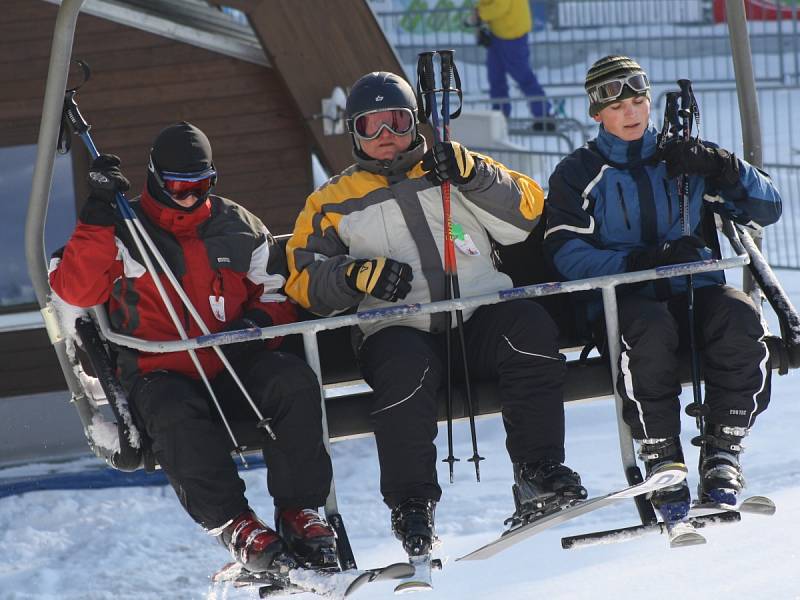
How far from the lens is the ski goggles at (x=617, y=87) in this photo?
4.35m

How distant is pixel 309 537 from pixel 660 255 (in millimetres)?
1429

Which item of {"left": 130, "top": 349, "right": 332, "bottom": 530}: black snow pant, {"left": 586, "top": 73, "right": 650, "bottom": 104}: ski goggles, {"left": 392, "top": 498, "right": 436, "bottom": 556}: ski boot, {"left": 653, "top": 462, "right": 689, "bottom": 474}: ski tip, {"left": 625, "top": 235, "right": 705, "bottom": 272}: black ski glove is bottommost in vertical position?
{"left": 392, "top": 498, "right": 436, "bottom": 556}: ski boot

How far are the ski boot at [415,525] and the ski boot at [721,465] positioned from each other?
2.84 feet

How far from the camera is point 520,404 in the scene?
416 cm

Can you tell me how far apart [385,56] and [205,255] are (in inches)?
181

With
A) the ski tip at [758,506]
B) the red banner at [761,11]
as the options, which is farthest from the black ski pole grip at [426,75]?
the red banner at [761,11]

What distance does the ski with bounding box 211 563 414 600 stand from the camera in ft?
12.5

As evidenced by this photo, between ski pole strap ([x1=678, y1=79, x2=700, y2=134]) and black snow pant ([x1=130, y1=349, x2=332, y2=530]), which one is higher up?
ski pole strap ([x1=678, y1=79, x2=700, y2=134])

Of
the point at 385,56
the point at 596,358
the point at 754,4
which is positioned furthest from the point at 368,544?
the point at 754,4

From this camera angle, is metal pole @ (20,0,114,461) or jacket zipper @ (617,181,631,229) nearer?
metal pole @ (20,0,114,461)

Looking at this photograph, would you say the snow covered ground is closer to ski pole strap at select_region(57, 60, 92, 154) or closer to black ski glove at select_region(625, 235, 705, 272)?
black ski glove at select_region(625, 235, 705, 272)

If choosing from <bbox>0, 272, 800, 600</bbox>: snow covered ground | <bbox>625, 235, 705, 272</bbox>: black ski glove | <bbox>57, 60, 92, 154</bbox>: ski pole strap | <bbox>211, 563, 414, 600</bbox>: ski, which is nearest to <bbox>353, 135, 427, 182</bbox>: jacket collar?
<bbox>625, 235, 705, 272</bbox>: black ski glove

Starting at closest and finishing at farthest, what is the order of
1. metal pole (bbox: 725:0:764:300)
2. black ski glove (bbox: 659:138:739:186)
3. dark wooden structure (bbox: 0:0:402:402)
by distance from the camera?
black ski glove (bbox: 659:138:739:186)
metal pole (bbox: 725:0:764:300)
dark wooden structure (bbox: 0:0:402:402)

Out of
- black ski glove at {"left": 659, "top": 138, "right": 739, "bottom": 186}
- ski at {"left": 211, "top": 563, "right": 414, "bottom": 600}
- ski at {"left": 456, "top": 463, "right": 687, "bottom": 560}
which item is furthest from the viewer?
black ski glove at {"left": 659, "top": 138, "right": 739, "bottom": 186}
